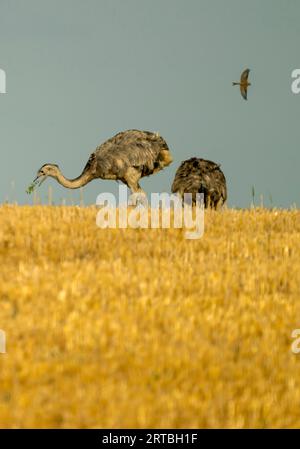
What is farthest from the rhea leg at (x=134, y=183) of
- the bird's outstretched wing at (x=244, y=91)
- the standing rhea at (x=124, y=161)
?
the bird's outstretched wing at (x=244, y=91)

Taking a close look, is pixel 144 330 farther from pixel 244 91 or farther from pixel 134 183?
pixel 244 91

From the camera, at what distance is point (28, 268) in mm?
9812

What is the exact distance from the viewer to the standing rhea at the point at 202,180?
2048cm

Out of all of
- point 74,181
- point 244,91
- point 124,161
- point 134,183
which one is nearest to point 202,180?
point 134,183

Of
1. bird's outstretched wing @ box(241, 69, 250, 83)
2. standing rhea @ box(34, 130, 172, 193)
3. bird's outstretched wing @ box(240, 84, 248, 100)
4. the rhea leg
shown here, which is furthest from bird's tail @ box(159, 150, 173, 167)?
bird's outstretched wing @ box(241, 69, 250, 83)

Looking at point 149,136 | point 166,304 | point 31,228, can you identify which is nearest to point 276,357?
point 166,304

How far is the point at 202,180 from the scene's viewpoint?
20.5 meters

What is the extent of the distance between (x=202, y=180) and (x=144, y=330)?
44.4ft

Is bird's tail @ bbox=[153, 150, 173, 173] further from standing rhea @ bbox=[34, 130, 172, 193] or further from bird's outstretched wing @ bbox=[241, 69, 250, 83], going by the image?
bird's outstretched wing @ bbox=[241, 69, 250, 83]

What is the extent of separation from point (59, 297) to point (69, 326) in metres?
1.09

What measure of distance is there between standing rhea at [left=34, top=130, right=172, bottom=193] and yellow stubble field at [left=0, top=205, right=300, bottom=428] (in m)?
8.50
